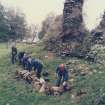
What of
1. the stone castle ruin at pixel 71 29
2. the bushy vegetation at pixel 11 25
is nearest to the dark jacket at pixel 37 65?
the stone castle ruin at pixel 71 29

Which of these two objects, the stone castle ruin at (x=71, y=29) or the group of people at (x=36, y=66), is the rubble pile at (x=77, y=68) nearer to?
the group of people at (x=36, y=66)

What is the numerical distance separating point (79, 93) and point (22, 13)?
149ft

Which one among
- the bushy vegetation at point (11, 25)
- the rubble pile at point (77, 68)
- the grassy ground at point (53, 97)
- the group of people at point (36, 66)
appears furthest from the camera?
the bushy vegetation at point (11, 25)

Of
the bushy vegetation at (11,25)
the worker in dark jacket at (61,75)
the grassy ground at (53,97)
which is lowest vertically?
the grassy ground at (53,97)

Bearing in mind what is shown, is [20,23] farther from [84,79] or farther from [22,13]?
[84,79]

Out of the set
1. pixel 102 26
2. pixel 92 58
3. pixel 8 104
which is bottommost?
pixel 8 104

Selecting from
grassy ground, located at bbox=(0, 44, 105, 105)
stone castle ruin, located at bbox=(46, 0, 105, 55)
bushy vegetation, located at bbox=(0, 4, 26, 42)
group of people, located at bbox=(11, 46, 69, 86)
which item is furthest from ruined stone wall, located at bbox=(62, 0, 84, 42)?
bushy vegetation, located at bbox=(0, 4, 26, 42)

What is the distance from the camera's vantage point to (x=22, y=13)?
230 ft

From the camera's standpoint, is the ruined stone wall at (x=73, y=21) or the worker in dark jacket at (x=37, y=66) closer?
the worker in dark jacket at (x=37, y=66)

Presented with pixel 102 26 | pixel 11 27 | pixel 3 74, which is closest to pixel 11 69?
pixel 3 74

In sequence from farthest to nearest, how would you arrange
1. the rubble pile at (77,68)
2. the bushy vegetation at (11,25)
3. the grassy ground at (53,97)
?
the bushy vegetation at (11,25) < the rubble pile at (77,68) < the grassy ground at (53,97)

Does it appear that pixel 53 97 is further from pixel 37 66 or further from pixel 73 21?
pixel 73 21

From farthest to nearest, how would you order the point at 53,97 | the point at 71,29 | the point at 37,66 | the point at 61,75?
the point at 71,29
the point at 37,66
the point at 61,75
the point at 53,97

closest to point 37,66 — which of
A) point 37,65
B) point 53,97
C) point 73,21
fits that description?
point 37,65
